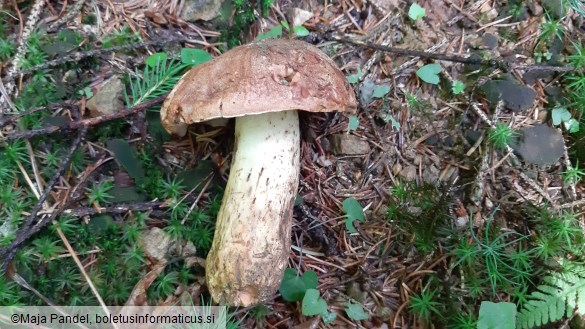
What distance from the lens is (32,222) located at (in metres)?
2.20

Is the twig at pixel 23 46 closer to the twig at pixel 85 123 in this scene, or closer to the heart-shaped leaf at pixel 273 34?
the twig at pixel 85 123

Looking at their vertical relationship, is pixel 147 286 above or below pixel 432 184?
below

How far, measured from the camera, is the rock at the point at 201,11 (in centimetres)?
255

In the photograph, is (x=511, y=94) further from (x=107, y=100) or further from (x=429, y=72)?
(x=107, y=100)

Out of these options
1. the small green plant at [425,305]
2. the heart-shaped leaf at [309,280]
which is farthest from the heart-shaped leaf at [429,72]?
the heart-shaped leaf at [309,280]

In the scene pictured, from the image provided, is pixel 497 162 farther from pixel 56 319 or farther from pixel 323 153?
pixel 56 319

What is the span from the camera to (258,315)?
7.27ft

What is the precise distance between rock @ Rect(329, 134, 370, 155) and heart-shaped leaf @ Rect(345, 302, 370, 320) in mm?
826

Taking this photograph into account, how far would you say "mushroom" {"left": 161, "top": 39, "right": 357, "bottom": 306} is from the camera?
6.18 ft

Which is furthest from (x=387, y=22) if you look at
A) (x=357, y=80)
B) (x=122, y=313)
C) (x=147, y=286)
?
(x=122, y=313)

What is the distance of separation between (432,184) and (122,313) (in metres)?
1.75

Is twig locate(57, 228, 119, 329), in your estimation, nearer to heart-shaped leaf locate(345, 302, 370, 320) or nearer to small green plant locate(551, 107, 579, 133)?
heart-shaped leaf locate(345, 302, 370, 320)

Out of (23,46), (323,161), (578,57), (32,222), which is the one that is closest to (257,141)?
(323,161)

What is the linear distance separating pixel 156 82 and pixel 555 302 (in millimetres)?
2282
